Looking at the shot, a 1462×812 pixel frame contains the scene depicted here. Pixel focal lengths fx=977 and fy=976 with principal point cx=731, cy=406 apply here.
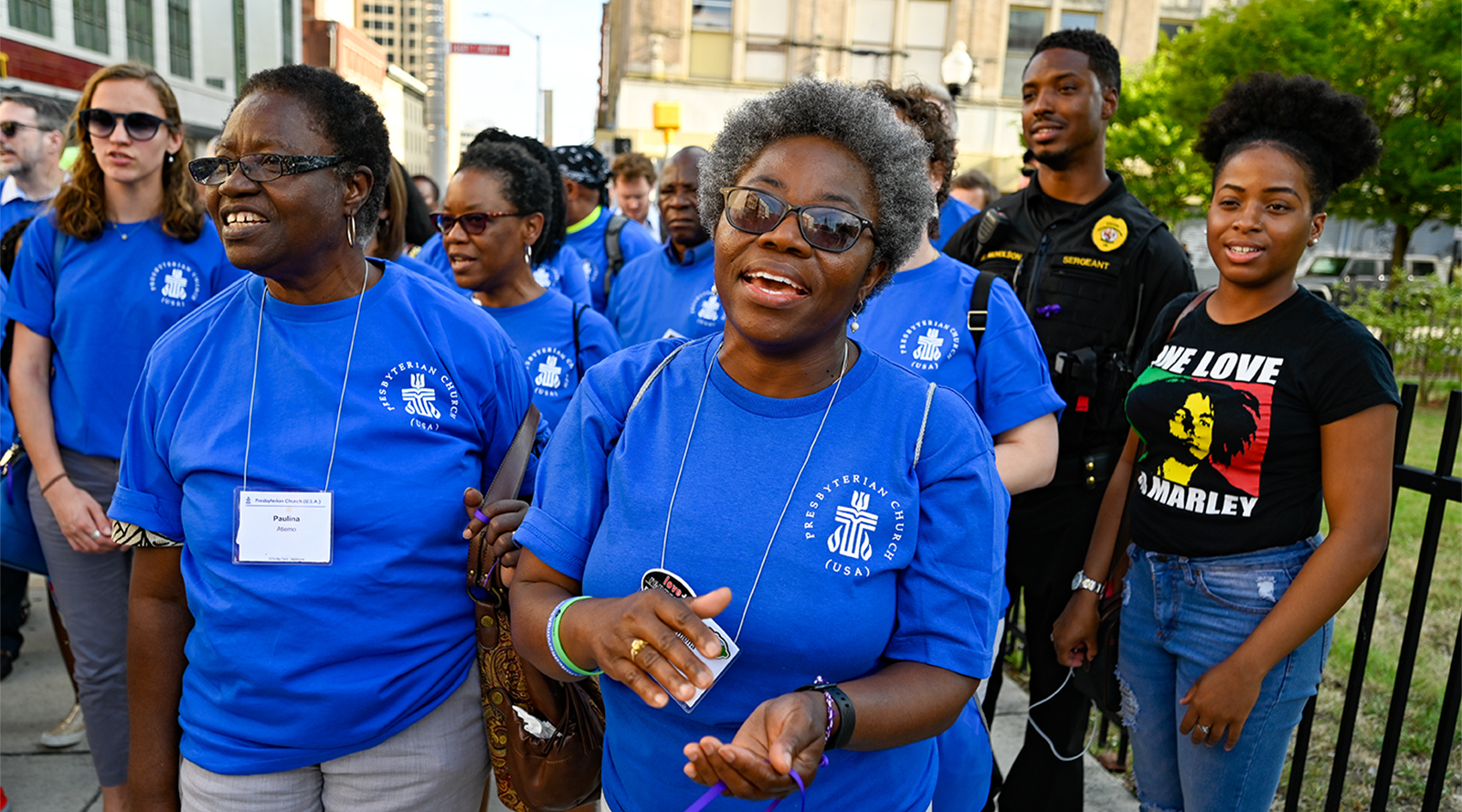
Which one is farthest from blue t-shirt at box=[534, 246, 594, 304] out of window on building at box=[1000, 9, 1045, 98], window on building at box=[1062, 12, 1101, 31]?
window on building at box=[1062, 12, 1101, 31]

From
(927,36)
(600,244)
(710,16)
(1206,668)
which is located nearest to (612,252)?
(600,244)

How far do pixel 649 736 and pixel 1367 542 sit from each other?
67.4 inches

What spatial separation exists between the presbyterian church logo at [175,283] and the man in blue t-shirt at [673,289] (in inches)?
67.1

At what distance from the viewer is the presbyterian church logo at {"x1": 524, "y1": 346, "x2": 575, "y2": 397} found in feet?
11.1

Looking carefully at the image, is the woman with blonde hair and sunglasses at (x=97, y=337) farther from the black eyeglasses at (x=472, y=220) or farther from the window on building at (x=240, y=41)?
the window on building at (x=240, y=41)

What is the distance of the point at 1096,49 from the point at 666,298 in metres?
1.98

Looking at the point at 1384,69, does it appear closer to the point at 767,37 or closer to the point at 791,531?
the point at 767,37

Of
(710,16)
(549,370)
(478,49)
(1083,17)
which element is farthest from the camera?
(1083,17)

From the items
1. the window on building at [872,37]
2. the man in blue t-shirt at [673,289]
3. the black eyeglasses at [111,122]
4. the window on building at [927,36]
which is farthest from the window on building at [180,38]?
the black eyeglasses at [111,122]

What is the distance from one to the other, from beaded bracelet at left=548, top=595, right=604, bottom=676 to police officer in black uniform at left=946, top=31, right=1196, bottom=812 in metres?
2.05

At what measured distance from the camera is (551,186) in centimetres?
402

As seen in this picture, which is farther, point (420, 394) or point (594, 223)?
point (594, 223)

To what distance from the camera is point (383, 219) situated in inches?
139

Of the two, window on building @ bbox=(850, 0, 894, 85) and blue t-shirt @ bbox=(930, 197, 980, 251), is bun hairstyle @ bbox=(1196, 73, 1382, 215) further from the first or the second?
window on building @ bbox=(850, 0, 894, 85)
